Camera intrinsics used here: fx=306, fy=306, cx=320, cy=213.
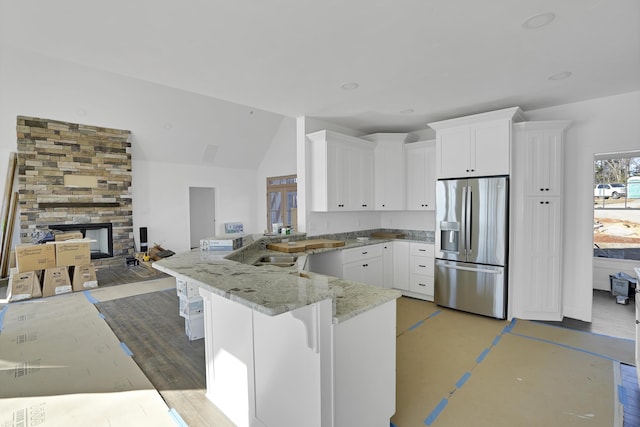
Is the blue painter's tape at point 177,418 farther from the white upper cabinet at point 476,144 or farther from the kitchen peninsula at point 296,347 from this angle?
the white upper cabinet at point 476,144

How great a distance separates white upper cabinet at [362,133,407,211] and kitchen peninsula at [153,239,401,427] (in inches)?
123

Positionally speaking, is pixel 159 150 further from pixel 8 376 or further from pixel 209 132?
pixel 8 376

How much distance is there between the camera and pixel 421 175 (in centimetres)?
488

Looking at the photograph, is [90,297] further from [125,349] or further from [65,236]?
[125,349]

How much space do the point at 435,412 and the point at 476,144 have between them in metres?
3.14

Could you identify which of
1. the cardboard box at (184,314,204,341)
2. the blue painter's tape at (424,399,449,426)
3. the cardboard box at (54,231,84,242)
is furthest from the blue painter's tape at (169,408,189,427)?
the cardboard box at (54,231,84,242)

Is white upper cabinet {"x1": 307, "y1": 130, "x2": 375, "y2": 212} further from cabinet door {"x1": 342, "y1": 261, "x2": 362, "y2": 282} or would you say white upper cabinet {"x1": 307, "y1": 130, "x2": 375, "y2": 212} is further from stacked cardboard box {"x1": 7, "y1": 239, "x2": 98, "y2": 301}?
stacked cardboard box {"x1": 7, "y1": 239, "x2": 98, "y2": 301}

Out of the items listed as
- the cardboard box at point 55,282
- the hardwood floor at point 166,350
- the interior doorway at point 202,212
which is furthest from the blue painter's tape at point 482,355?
the interior doorway at point 202,212

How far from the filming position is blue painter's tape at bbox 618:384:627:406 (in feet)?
7.52

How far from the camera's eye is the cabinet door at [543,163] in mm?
3709

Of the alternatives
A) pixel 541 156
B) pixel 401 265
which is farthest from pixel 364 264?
pixel 541 156

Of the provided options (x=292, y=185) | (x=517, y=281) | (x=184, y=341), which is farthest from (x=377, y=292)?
(x=292, y=185)

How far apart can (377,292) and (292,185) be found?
7062mm

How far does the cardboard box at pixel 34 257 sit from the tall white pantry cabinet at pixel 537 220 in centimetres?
691
